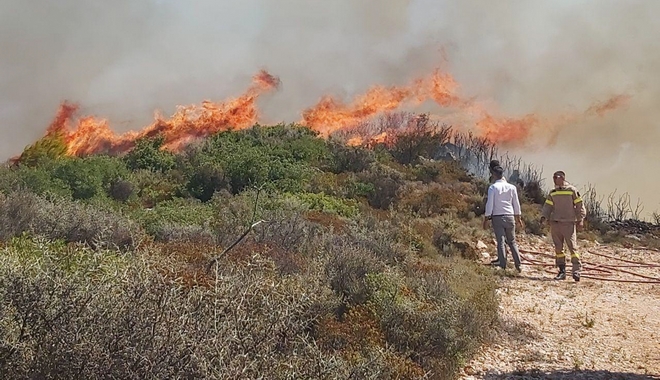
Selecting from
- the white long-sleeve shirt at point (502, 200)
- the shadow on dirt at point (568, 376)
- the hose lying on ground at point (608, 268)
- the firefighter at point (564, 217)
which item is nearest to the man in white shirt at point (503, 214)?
the white long-sleeve shirt at point (502, 200)

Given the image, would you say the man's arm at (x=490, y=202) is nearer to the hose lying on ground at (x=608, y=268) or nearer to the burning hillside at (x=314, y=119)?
the hose lying on ground at (x=608, y=268)

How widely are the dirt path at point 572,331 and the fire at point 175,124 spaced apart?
19.4 meters

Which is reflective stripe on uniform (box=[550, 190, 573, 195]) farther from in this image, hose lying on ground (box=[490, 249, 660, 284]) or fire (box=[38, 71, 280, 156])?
fire (box=[38, 71, 280, 156])

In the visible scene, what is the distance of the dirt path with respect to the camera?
19.2 ft

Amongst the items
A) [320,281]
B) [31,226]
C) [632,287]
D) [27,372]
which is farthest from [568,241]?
[27,372]

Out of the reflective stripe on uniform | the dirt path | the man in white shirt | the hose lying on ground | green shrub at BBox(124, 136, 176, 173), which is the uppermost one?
green shrub at BBox(124, 136, 176, 173)

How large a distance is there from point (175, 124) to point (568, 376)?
960 inches

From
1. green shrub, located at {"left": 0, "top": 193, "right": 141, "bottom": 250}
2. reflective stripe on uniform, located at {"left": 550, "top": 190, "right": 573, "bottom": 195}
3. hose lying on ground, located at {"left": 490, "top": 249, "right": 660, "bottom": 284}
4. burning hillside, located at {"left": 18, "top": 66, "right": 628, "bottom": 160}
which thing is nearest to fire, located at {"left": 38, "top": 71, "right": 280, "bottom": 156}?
burning hillside, located at {"left": 18, "top": 66, "right": 628, "bottom": 160}

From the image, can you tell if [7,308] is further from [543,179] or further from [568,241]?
[543,179]

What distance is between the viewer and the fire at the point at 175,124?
2659 centimetres

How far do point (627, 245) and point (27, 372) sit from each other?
1624cm

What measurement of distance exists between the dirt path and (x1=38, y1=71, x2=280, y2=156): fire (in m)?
19.4

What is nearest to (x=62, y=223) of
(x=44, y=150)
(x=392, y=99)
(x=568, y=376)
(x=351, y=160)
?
(x=568, y=376)

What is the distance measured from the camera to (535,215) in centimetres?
1794
